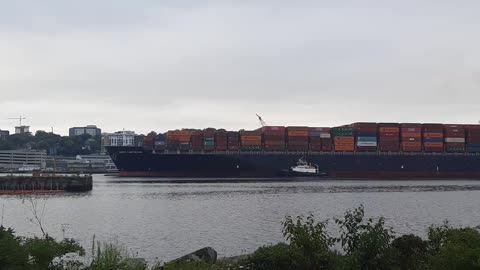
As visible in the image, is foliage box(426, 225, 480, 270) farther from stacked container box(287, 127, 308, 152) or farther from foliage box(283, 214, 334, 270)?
stacked container box(287, 127, 308, 152)

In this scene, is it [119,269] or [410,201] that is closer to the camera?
[119,269]

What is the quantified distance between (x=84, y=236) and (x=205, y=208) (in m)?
15.8

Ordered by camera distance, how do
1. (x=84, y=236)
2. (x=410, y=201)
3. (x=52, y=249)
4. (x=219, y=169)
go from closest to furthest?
(x=52, y=249) → (x=84, y=236) → (x=410, y=201) → (x=219, y=169)

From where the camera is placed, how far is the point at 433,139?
365 ft

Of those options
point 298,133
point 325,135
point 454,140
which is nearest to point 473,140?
point 454,140

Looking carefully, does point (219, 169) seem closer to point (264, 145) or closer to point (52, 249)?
point (264, 145)

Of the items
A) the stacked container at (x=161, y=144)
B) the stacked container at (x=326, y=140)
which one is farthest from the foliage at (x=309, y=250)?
the stacked container at (x=161, y=144)

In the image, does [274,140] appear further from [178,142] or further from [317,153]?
[178,142]

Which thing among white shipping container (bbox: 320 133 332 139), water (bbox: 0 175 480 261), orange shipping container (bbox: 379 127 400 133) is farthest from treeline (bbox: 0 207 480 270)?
orange shipping container (bbox: 379 127 400 133)

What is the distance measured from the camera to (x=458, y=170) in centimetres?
10900

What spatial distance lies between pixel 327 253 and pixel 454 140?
109349 mm

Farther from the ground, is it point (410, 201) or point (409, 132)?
point (409, 132)

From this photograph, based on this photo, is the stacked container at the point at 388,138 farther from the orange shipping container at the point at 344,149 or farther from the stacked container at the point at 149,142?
the stacked container at the point at 149,142

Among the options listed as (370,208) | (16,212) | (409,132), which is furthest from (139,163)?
(370,208)
